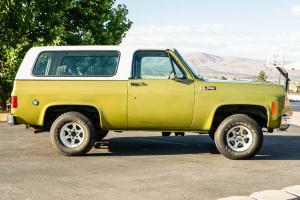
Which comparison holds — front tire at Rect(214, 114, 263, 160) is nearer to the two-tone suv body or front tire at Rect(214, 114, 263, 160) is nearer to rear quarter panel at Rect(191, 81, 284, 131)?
the two-tone suv body

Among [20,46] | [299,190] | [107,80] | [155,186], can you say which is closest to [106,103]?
[107,80]

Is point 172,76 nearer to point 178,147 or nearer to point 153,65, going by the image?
point 153,65

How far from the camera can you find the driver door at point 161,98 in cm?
858

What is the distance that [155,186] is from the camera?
6434 millimetres

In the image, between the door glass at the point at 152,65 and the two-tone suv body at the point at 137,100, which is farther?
the door glass at the point at 152,65

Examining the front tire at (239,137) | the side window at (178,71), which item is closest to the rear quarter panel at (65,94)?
the side window at (178,71)

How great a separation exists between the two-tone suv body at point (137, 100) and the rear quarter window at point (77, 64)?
0.02 meters

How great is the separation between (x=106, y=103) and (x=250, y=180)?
299 cm

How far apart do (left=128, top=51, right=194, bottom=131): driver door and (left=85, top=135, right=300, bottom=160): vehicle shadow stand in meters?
0.82

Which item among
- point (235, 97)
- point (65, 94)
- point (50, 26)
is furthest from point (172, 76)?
point (50, 26)

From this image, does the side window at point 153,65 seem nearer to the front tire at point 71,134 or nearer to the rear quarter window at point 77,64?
the rear quarter window at point 77,64

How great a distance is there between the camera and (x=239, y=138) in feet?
28.5

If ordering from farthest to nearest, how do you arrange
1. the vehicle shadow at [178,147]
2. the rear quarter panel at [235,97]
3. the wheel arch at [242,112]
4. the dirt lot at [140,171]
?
the vehicle shadow at [178,147] < the wheel arch at [242,112] < the rear quarter panel at [235,97] < the dirt lot at [140,171]

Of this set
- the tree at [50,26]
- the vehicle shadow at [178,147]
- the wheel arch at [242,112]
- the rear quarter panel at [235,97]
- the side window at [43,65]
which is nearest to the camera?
the rear quarter panel at [235,97]
